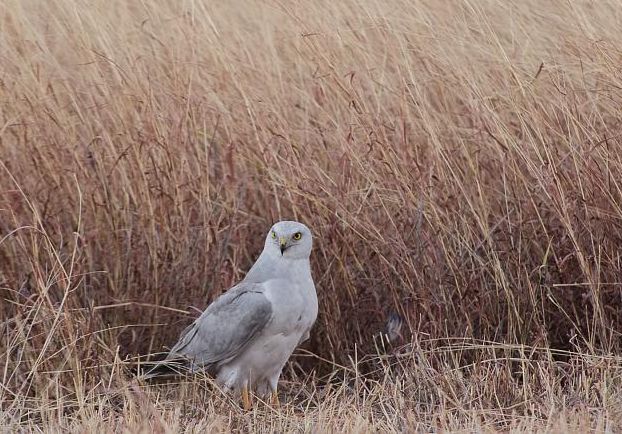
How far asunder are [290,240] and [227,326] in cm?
34

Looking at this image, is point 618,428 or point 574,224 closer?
point 618,428

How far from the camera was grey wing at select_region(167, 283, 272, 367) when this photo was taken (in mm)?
4539

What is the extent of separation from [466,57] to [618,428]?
5.74 feet

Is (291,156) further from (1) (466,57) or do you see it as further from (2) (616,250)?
(2) (616,250)

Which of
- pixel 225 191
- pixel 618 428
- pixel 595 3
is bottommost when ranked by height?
pixel 618 428

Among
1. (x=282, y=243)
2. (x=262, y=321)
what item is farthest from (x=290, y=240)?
(x=262, y=321)

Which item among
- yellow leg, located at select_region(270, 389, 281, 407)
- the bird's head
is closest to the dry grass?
yellow leg, located at select_region(270, 389, 281, 407)

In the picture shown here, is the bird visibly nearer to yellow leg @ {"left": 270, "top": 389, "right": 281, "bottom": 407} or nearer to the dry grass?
yellow leg @ {"left": 270, "top": 389, "right": 281, "bottom": 407}

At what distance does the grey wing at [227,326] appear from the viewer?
454cm

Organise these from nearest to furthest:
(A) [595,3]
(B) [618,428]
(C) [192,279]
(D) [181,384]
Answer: (B) [618,428] → (D) [181,384] → (C) [192,279] → (A) [595,3]

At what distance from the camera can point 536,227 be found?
480 cm

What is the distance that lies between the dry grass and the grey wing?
14cm

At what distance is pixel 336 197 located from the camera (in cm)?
491

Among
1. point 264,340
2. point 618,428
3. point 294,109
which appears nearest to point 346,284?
point 264,340
